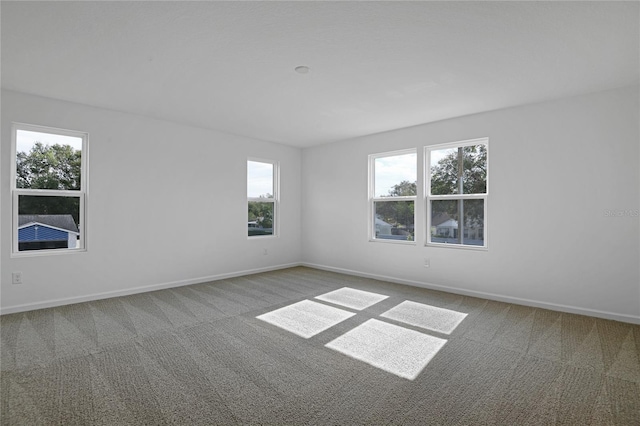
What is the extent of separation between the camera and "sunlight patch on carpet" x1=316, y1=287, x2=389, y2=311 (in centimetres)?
423

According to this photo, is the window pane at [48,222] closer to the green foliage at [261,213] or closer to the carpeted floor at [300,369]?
the carpeted floor at [300,369]

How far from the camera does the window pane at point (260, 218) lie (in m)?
6.25

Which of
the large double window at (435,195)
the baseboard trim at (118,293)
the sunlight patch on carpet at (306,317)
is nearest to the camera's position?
the sunlight patch on carpet at (306,317)

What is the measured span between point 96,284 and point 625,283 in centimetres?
636

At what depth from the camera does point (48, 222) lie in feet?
13.5

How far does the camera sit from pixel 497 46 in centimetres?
275

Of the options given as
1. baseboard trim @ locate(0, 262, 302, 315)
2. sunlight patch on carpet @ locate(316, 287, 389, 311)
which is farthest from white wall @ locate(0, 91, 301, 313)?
sunlight patch on carpet @ locate(316, 287, 389, 311)

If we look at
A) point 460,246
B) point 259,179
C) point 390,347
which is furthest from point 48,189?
point 460,246

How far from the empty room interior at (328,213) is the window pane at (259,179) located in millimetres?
51

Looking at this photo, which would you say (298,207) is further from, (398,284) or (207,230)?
(398,284)

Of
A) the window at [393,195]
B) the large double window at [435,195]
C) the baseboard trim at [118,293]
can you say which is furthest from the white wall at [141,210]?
the large double window at [435,195]

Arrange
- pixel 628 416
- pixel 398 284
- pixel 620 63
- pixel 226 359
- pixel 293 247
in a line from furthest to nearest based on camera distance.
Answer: pixel 293 247
pixel 398 284
pixel 620 63
pixel 226 359
pixel 628 416

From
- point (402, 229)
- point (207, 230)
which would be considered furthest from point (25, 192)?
point (402, 229)

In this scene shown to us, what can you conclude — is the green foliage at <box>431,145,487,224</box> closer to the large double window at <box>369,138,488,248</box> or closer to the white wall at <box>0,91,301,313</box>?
the large double window at <box>369,138,488,248</box>
